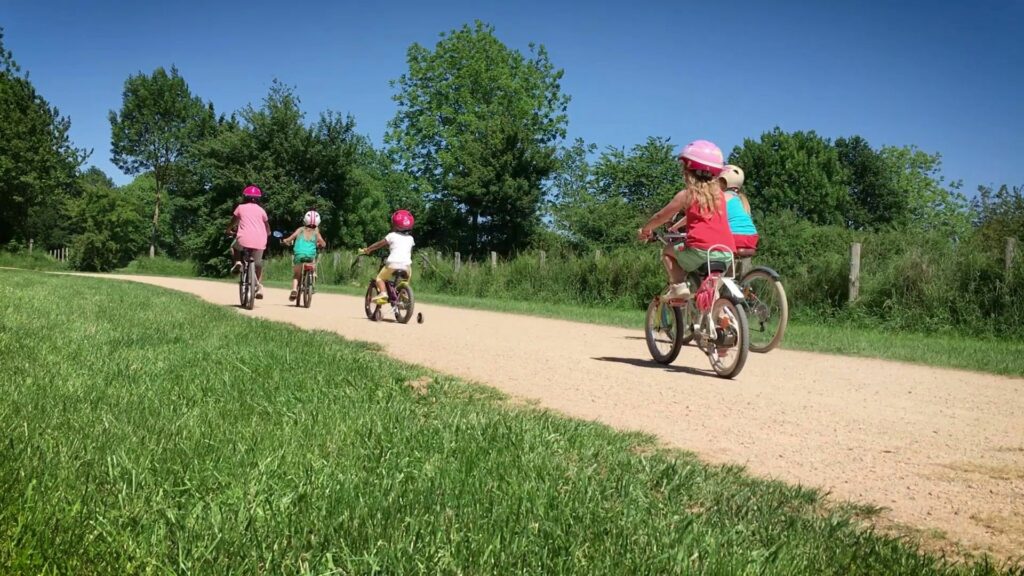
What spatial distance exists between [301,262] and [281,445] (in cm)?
1247

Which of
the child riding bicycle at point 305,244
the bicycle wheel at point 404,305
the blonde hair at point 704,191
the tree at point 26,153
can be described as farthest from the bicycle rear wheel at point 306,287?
the tree at point 26,153

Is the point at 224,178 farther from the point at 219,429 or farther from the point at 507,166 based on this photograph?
the point at 219,429

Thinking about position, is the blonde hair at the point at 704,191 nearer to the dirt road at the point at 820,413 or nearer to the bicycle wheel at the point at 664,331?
the bicycle wheel at the point at 664,331

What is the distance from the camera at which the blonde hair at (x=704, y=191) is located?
687 centimetres

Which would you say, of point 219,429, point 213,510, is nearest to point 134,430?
point 219,429

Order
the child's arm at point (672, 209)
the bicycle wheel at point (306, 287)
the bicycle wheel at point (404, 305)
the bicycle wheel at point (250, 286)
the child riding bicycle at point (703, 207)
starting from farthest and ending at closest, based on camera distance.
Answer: the bicycle wheel at point (306, 287) < the bicycle wheel at point (250, 286) < the bicycle wheel at point (404, 305) < the child's arm at point (672, 209) < the child riding bicycle at point (703, 207)

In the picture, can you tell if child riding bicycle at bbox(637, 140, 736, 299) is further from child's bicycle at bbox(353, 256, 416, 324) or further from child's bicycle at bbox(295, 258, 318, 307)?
child's bicycle at bbox(295, 258, 318, 307)

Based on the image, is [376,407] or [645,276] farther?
[645,276]

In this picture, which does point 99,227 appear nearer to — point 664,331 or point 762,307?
point 664,331

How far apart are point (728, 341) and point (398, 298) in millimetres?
6530

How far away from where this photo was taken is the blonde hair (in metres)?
6.87

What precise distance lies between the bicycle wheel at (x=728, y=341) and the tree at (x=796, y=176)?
2396 inches

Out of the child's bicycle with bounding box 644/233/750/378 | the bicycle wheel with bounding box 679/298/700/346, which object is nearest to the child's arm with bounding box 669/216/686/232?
the child's bicycle with bounding box 644/233/750/378

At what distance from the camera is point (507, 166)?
45312mm
